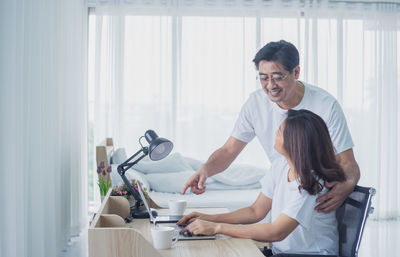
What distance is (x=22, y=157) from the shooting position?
2.17 metres

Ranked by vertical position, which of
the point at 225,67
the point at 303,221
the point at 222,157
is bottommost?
the point at 303,221

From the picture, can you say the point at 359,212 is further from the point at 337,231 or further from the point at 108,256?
the point at 108,256

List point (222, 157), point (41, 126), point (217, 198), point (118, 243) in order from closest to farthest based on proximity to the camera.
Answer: point (118, 243)
point (222, 157)
point (41, 126)
point (217, 198)

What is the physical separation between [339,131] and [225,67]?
2.66 m

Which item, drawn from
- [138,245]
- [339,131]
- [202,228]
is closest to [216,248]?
[202,228]

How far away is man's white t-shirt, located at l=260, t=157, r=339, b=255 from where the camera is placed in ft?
5.03

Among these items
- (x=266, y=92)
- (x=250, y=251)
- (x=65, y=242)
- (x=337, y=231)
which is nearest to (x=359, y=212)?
(x=337, y=231)

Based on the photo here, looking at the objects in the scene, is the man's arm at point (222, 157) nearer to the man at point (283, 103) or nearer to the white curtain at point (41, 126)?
the man at point (283, 103)

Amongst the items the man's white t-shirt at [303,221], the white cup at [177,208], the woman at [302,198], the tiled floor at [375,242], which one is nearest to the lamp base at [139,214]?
the white cup at [177,208]

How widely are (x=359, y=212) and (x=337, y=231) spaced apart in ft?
0.47

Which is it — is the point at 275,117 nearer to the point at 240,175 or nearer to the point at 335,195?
the point at 335,195

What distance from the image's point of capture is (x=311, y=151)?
157cm

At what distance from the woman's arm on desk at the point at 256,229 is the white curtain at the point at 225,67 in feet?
9.54

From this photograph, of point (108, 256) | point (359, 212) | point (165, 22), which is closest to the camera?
point (108, 256)
